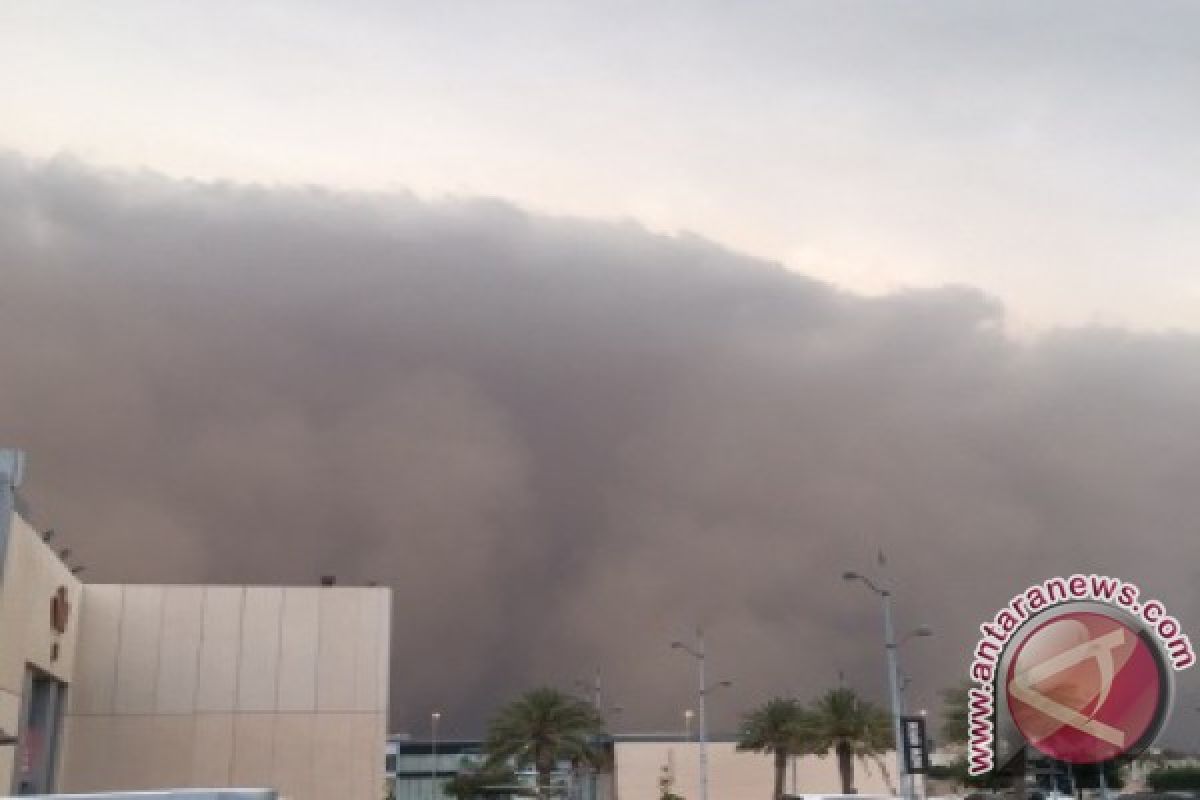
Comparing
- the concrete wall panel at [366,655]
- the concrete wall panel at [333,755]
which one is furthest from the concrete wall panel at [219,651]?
the concrete wall panel at [366,655]

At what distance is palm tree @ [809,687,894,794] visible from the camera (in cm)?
7988

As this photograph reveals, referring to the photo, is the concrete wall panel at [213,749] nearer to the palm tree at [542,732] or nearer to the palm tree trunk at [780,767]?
the palm tree at [542,732]

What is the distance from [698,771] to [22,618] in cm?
9137

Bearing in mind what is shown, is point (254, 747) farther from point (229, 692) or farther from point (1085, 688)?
point (1085, 688)

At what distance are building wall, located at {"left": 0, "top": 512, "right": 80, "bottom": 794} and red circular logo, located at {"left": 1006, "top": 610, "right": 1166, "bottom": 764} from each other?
31.3 m

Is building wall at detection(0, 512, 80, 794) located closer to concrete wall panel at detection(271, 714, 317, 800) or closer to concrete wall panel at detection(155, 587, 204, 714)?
concrete wall panel at detection(155, 587, 204, 714)

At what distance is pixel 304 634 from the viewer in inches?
2271

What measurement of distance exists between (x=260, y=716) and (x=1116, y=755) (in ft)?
123

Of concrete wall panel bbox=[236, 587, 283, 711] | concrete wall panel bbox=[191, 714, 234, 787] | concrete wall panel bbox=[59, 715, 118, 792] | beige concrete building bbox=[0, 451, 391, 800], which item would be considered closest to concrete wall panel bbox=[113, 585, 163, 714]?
beige concrete building bbox=[0, 451, 391, 800]

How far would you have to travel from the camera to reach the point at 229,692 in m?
56.5

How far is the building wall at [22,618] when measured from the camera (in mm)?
40531

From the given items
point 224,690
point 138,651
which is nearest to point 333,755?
point 224,690

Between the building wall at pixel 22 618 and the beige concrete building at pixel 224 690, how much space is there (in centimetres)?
485

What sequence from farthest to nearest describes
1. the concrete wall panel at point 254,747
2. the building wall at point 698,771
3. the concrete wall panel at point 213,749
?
the building wall at point 698,771, the concrete wall panel at point 254,747, the concrete wall panel at point 213,749
